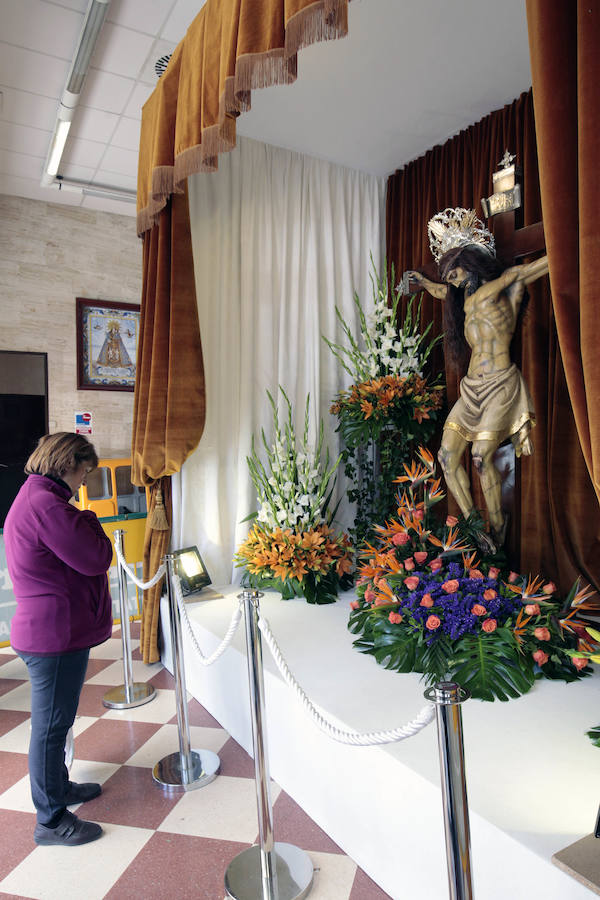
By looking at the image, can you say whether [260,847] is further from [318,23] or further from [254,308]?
[254,308]

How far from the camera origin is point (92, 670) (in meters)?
3.76

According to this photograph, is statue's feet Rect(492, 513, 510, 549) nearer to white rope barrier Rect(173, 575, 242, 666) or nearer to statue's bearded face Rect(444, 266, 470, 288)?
statue's bearded face Rect(444, 266, 470, 288)

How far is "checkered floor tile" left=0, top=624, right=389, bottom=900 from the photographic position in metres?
1.89

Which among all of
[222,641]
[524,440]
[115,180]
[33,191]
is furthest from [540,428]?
[33,191]

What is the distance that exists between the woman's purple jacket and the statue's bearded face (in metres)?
2.30

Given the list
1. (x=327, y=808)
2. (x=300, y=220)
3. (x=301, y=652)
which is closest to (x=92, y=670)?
(x=301, y=652)

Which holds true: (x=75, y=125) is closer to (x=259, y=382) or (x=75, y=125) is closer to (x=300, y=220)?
(x=300, y=220)

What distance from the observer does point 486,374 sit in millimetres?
3164

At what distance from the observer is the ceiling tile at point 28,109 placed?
4215 mm

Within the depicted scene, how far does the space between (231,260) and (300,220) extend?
70 cm

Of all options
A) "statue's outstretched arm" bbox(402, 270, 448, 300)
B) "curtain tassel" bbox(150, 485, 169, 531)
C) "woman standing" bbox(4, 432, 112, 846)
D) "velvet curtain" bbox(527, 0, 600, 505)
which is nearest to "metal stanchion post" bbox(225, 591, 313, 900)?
"woman standing" bbox(4, 432, 112, 846)

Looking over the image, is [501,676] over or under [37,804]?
over

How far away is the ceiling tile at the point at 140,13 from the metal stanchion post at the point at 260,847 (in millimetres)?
3327

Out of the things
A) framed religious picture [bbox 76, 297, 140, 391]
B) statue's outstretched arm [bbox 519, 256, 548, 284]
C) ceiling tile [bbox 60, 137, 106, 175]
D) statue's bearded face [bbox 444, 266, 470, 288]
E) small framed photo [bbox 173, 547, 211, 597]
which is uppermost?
ceiling tile [bbox 60, 137, 106, 175]
